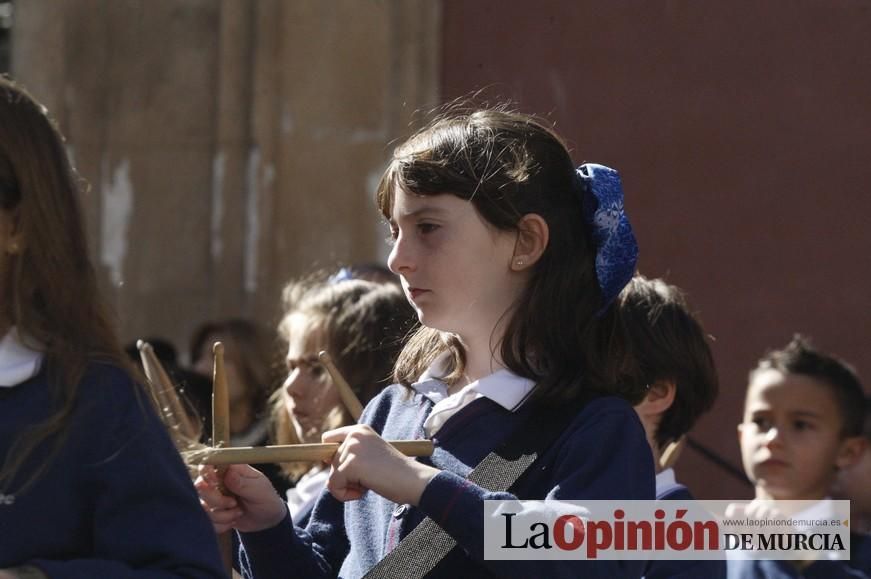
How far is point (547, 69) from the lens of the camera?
509cm

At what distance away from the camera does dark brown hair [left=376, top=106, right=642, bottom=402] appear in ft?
6.97

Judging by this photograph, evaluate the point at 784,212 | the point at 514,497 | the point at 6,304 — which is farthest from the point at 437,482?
the point at 784,212

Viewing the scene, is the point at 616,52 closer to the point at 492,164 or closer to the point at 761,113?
the point at 761,113

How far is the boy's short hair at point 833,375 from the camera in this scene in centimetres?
342

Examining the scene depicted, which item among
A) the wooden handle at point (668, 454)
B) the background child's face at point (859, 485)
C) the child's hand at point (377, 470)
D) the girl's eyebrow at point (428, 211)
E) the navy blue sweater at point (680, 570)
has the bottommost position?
the navy blue sweater at point (680, 570)

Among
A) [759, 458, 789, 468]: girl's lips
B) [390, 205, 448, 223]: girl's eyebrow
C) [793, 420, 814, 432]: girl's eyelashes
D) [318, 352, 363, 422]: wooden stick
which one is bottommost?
[759, 458, 789, 468]: girl's lips

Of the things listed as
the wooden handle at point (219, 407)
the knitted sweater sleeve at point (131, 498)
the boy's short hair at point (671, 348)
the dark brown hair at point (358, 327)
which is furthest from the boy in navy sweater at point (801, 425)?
the knitted sweater sleeve at point (131, 498)

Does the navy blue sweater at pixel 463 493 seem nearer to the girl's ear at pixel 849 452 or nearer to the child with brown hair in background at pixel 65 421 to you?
the child with brown hair in background at pixel 65 421

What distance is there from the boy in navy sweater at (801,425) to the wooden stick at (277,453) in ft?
4.31

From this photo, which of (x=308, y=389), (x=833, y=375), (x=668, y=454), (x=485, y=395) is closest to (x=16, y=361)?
(x=485, y=395)

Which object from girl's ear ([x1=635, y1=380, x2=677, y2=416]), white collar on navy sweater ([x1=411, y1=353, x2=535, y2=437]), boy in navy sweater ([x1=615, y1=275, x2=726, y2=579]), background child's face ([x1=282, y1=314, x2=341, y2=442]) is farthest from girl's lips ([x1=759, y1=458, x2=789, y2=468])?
white collar on navy sweater ([x1=411, y1=353, x2=535, y2=437])

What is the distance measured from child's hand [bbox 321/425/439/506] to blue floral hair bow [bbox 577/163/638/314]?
0.43 metres

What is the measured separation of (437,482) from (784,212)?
3232 mm

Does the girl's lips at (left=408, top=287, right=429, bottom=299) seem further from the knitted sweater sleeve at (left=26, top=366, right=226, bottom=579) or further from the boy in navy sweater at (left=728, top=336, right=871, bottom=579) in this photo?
the boy in navy sweater at (left=728, top=336, right=871, bottom=579)
